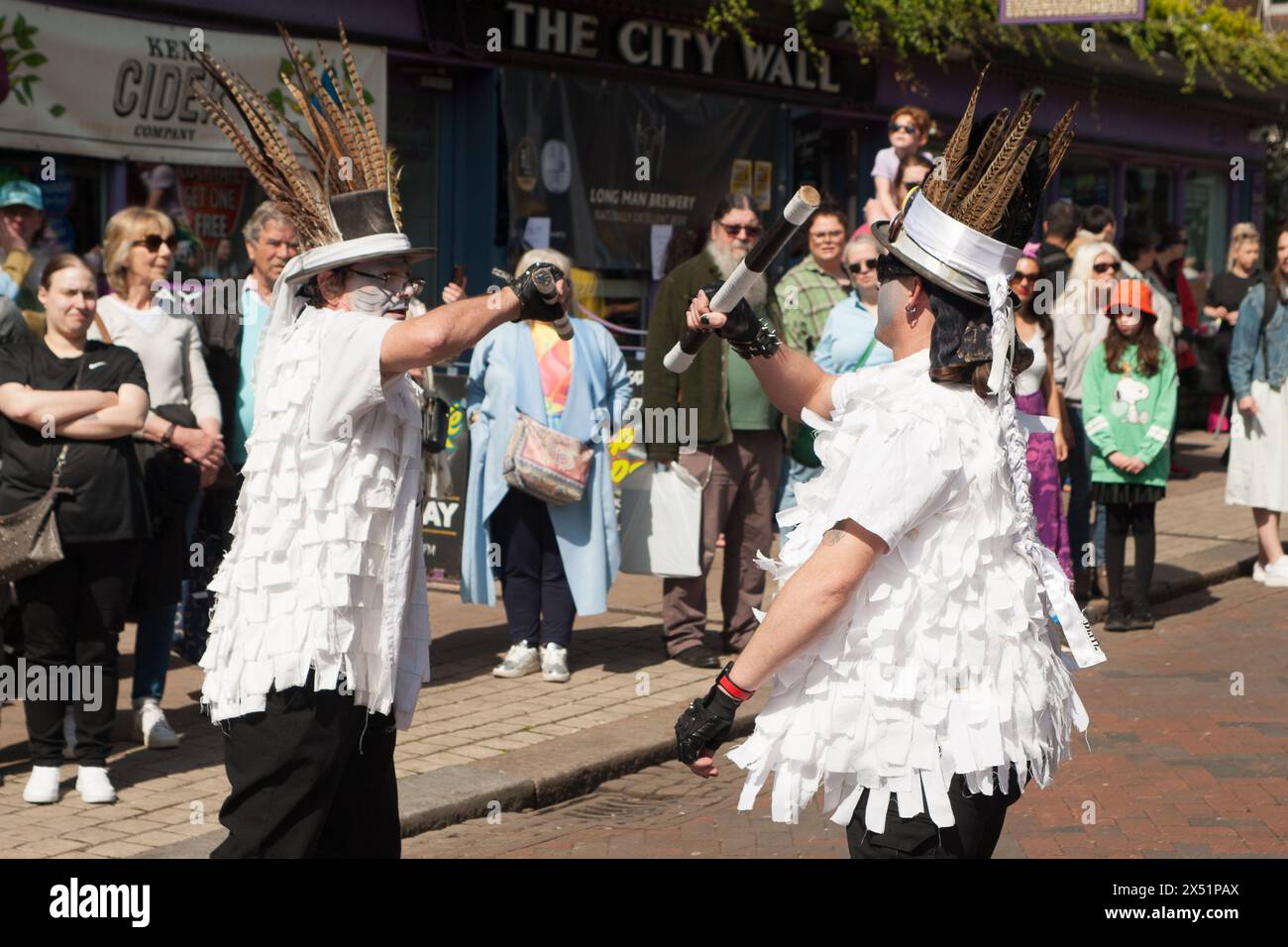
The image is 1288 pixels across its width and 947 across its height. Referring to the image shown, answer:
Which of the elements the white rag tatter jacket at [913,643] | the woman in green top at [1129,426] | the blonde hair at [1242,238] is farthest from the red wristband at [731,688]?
the blonde hair at [1242,238]

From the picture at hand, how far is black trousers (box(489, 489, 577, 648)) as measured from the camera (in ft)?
26.6

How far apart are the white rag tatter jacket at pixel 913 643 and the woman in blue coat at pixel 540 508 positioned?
465 centimetres

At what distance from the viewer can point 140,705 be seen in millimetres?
6895

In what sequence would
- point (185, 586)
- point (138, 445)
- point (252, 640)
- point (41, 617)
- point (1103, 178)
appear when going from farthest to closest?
1. point (1103, 178)
2. point (185, 586)
3. point (138, 445)
4. point (41, 617)
5. point (252, 640)

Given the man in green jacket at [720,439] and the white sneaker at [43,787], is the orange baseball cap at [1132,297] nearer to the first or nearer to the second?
the man in green jacket at [720,439]

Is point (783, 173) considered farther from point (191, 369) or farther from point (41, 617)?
point (41, 617)

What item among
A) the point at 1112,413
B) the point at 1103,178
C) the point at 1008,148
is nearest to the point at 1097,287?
the point at 1112,413

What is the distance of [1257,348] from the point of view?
1089cm

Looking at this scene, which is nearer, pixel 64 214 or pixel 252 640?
pixel 252 640

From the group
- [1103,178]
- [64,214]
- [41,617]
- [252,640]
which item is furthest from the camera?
[1103,178]

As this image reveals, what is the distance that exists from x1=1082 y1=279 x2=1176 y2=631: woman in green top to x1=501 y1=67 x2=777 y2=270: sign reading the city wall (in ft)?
16.3

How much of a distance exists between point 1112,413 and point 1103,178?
11726 mm

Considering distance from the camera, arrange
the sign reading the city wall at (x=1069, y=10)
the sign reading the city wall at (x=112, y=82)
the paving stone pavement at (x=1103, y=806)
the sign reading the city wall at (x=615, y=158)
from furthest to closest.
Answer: the sign reading the city wall at (x=615, y=158)
the sign reading the city wall at (x=1069, y=10)
the sign reading the city wall at (x=112, y=82)
the paving stone pavement at (x=1103, y=806)

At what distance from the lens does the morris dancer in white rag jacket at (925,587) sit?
10.9ft
